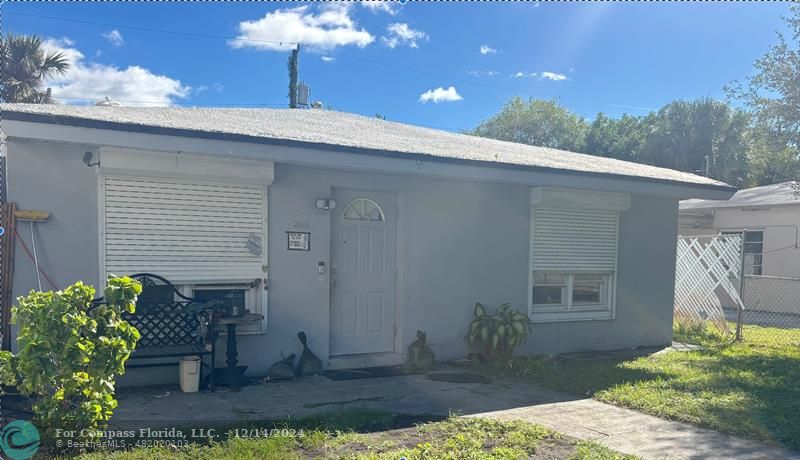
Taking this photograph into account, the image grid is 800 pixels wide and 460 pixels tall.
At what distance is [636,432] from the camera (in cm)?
510

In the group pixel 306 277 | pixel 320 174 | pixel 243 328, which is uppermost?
pixel 320 174

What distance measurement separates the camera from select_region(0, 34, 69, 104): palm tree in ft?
54.1

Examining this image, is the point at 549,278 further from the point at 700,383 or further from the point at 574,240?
the point at 700,383

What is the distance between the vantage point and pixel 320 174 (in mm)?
7227

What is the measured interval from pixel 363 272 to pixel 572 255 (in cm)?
361

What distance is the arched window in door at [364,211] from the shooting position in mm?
7668

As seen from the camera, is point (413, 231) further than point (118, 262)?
Yes

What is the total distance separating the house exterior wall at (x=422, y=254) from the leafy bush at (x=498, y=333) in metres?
0.29

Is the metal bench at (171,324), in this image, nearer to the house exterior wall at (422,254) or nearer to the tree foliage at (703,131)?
the house exterior wall at (422,254)

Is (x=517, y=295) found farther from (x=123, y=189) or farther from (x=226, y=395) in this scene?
(x=123, y=189)

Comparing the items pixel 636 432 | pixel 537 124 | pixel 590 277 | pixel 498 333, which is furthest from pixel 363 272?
pixel 537 124

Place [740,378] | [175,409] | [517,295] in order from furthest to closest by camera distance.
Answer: [517,295] < [740,378] < [175,409]

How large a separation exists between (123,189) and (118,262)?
2.64 feet

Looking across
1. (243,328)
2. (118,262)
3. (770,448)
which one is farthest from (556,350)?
(118,262)
